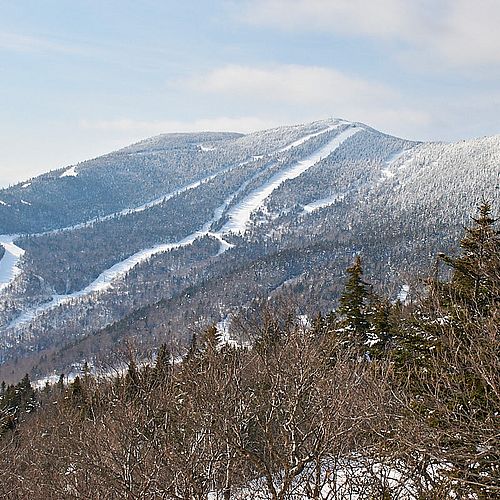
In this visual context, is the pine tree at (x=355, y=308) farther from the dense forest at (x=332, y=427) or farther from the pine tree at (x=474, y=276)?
the pine tree at (x=474, y=276)

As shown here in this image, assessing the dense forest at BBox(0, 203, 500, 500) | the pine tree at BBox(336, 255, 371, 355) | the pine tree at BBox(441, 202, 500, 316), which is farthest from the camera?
the pine tree at BBox(336, 255, 371, 355)

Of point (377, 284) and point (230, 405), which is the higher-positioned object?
point (230, 405)

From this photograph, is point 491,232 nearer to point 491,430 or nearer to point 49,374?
point 491,430

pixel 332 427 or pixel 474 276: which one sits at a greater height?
pixel 474 276

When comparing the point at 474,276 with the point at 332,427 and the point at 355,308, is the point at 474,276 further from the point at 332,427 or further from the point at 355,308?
the point at 355,308

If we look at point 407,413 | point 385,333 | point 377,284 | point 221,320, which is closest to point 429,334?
point 407,413

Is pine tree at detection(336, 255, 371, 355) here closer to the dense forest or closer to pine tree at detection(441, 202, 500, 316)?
the dense forest

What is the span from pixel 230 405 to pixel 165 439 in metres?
1.76

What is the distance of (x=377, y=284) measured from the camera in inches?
6757

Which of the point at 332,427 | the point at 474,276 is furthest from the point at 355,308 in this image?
the point at 332,427

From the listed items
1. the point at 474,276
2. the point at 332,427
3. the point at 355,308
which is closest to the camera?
the point at 332,427

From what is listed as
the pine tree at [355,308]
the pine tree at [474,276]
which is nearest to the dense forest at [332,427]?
the pine tree at [474,276]

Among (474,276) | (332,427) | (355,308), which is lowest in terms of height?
(355,308)

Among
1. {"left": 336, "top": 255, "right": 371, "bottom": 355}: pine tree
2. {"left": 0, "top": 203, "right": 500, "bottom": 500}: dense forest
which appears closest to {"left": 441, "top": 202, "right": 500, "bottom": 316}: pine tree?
{"left": 0, "top": 203, "right": 500, "bottom": 500}: dense forest
